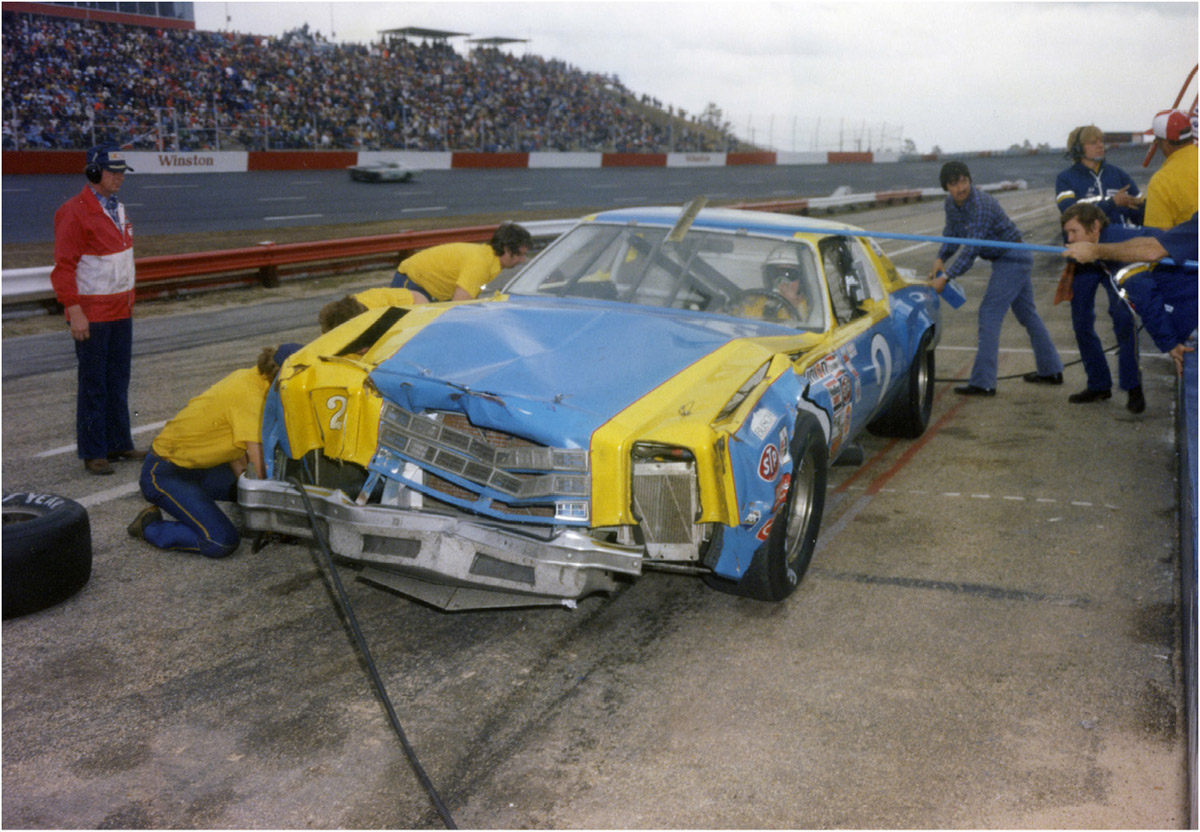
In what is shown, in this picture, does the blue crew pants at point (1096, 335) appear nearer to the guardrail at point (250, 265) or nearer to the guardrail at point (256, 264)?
the guardrail at point (256, 264)

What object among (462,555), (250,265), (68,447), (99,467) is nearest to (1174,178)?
(462,555)

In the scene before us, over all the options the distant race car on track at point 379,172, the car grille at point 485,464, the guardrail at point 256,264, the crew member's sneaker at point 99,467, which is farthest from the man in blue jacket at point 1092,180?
the distant race car on track at point 379,172

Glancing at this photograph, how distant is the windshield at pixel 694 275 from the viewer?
211 inches

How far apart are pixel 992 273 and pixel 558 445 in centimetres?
583

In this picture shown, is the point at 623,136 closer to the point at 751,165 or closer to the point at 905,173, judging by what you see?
the point at 751,165

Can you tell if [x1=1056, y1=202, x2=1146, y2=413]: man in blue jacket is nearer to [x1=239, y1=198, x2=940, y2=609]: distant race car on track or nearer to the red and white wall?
[x1=239, y1=198, x2=940, y2=609]: distant race car on track

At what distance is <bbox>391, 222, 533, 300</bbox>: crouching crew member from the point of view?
270 inches

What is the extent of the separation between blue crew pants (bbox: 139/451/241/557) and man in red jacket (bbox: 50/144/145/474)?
145 centimetres

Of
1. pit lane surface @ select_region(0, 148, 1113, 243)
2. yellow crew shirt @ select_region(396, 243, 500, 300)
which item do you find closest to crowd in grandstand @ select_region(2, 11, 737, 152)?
pit lane surface @ select_region(0, 148, 1113, 243)

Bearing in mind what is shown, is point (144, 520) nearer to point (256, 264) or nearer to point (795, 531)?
point (795, 531)

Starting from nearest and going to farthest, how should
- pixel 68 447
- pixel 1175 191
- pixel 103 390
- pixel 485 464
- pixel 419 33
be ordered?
pixel 485 464 < pixel 1175 191 < pixel 103 390 < pixel 68 447 < pixel 419 33

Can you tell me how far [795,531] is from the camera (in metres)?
4.63

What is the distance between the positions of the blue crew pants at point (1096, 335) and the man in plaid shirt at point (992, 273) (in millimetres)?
465

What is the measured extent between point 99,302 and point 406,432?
3.19 metres
